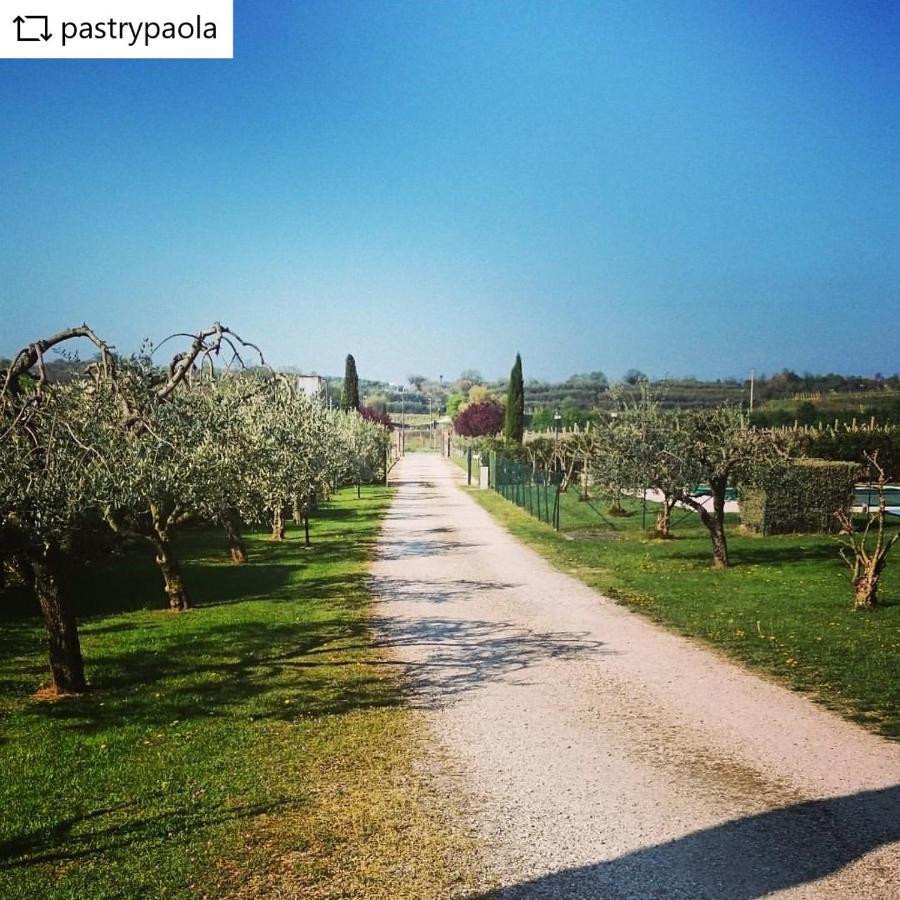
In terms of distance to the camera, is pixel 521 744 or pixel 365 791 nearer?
pixel 365 791

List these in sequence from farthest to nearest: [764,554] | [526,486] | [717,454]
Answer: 1. [526,486]
2. [764,554]
3. [717,454]

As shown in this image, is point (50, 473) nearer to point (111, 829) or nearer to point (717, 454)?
point (111, 829)

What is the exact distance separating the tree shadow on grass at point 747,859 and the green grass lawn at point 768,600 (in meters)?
2.42

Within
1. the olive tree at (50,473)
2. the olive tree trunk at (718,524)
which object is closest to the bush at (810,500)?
the olive tree trunk at (718,524)

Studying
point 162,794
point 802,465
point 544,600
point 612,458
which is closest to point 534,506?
point 802,465

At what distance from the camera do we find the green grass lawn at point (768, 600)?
10664mm

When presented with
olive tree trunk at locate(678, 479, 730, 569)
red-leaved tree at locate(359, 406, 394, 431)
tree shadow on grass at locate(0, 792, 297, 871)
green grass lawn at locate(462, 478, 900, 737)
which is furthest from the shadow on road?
red-leaved tree at locate(359, 406, 394, 431)

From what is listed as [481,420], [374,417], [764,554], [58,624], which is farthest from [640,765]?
[481,420]

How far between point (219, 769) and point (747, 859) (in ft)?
14.5

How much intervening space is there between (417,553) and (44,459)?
587 inches

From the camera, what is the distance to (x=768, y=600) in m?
15.9

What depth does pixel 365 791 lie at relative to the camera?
7.20 m

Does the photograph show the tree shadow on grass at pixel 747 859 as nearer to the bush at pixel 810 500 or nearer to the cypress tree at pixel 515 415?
the bush at pixel 810 500

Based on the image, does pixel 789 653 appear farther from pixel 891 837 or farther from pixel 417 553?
pixel 417 553
